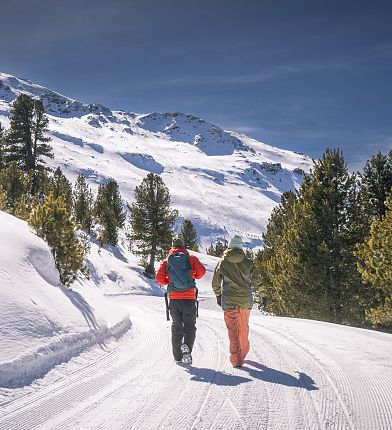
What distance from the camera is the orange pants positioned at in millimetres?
6520

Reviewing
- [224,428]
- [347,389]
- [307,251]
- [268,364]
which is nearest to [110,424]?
[224,428]

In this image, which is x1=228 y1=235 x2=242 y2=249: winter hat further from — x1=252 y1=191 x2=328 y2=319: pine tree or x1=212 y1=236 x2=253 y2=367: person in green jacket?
x1=252 y1=191 x2=328 y2=319: pine tree

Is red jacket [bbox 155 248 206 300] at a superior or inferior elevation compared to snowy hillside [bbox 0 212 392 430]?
superior

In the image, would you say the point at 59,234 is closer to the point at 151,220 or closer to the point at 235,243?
the point at 235,243

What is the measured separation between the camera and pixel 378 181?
65.2 feet

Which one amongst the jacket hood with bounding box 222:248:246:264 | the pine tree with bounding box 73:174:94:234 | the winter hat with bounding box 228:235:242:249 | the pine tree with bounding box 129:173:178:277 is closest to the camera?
the jacket hood with bounding box 222:248:246:264

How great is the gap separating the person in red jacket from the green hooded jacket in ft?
1.16

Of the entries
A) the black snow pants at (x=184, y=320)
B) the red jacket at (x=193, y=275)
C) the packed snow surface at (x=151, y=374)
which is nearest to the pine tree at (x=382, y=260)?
the packed snow surface at (x=151, y=374)

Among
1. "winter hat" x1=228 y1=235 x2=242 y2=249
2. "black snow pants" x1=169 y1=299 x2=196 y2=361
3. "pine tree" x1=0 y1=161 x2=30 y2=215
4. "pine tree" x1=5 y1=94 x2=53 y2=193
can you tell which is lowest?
"black snow pants" x1=169 y1=299 x2=196 y2=361

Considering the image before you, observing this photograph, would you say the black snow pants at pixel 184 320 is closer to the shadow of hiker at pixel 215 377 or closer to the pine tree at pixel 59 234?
the shadow of hiker at pixel 215 377

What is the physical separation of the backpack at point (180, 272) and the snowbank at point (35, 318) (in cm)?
186

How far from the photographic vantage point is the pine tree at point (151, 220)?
125 ft

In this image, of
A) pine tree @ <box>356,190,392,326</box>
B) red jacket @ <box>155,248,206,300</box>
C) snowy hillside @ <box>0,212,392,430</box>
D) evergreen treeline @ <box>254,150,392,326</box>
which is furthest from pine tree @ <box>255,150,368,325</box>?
red jacket @ <box>155,248,206,300</box>

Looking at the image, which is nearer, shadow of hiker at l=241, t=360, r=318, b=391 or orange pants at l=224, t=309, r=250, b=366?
shadow of hiker at l=241, t=360, r=318, b=391
